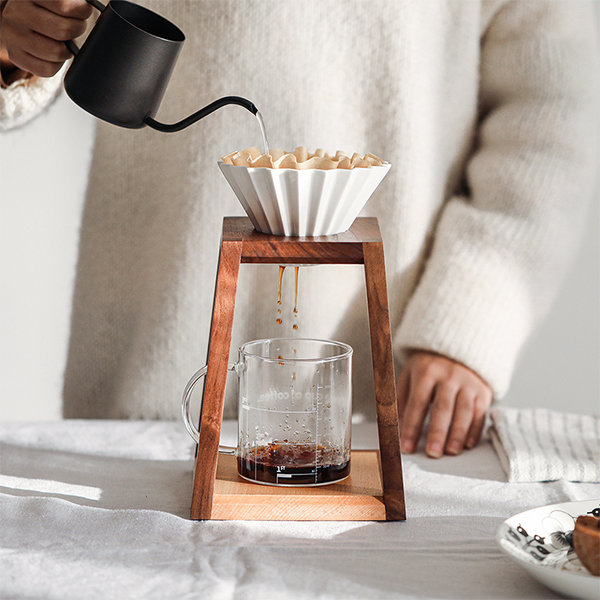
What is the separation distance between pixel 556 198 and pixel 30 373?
1072 millimetres

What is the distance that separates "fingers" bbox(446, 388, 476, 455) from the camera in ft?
2.87

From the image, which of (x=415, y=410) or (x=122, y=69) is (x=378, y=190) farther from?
(x=122, y=69)

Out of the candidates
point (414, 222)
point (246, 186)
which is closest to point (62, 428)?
A: point (246, 186)

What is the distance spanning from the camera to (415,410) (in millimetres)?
948

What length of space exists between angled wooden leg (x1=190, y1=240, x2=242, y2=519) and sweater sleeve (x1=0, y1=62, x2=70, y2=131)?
0.47m

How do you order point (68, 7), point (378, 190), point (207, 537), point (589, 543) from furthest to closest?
point (378, 190) → point (68, 7) → point (207, 537) → point (589, 543)

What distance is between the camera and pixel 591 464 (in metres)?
0.78

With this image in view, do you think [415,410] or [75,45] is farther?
[415,410]

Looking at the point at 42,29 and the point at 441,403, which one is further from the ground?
the point at 42,29

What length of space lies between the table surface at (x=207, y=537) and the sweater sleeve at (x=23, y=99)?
411 mm

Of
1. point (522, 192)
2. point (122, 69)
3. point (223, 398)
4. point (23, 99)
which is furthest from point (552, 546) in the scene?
point (23, 99)

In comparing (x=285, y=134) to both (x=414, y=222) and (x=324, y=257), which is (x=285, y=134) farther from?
(x=324, y=257)

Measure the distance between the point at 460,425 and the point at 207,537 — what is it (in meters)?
0.36

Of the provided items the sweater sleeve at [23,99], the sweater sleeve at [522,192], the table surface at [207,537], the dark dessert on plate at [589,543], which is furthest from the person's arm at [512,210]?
the sweater sleeve at [23,99]
